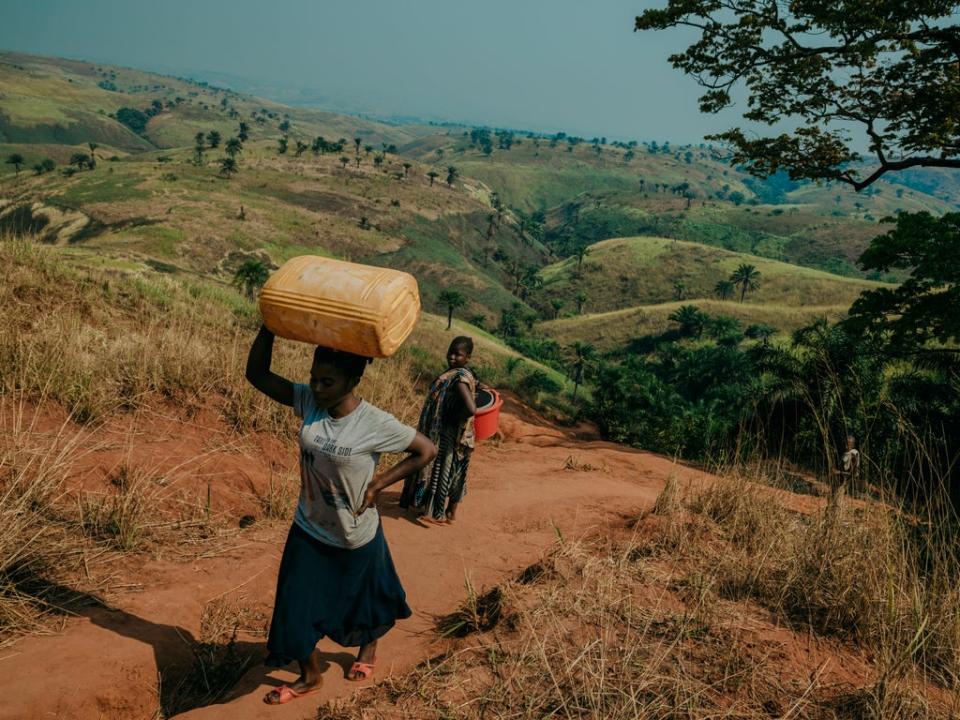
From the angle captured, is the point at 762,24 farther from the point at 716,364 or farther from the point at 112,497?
the point at 716,364

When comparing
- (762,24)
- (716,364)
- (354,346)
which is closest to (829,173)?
(762,24)

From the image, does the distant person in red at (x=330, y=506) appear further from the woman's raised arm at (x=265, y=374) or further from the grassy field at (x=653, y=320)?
the grassy field at (x=653, y=320)

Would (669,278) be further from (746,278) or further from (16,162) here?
(16,162)

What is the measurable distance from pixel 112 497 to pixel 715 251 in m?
95.6

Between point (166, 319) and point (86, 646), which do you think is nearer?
point (86, 646)

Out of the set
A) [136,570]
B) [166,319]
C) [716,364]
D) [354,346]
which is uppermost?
[354,346]

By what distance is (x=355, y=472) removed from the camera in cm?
248

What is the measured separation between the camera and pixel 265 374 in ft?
8.68

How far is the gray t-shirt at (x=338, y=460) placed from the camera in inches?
96.9

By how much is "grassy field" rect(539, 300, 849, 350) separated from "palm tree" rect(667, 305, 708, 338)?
1.81 meters

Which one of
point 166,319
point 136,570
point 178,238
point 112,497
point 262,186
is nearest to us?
point 136,570

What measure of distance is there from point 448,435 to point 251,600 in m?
2.04

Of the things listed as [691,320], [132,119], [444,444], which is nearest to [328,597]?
[444,444]

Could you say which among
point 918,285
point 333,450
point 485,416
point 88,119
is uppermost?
point 88,119
